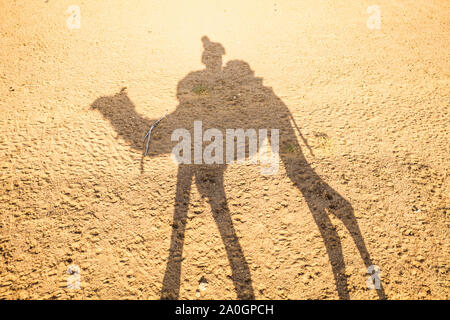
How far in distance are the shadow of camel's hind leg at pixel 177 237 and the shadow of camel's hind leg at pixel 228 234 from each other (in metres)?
0.24

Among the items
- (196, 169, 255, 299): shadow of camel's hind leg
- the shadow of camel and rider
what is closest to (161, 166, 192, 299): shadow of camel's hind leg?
the shadow of camel and rider

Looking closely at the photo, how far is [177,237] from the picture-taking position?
3.46 metres

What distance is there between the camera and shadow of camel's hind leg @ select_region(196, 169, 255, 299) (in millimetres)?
3025

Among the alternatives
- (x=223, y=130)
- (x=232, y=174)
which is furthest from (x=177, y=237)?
(x=223, y=130)

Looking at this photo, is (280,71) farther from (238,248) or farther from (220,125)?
(238,248)

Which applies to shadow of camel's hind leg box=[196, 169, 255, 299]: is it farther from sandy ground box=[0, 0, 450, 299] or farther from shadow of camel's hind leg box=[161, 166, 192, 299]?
shadow of camel's hind leg box=[161, 166, 192, 299]

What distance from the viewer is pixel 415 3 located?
31.8 ft

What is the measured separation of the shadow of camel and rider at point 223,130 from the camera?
10.6 feet

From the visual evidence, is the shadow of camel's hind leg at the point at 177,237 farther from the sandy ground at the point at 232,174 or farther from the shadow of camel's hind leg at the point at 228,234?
the shadow of camel's hind leg at the point at 228,234

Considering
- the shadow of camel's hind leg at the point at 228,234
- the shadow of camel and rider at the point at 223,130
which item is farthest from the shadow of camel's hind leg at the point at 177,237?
the shadow of camel's hind leg at the point at 228,234

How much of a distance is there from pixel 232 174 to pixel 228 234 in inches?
44.1

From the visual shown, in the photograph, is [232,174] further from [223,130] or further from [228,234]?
[223,130]

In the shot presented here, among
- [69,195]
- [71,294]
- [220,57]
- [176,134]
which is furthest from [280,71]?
[71,294]

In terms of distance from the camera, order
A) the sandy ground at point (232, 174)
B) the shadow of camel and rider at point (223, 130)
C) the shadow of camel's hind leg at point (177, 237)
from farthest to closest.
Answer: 1. the shadow of camel and rider at point (223, 130)
2. the sandy ground at point (232, 174)
3. the shadow of camel's hind leg at point (177, 237)
